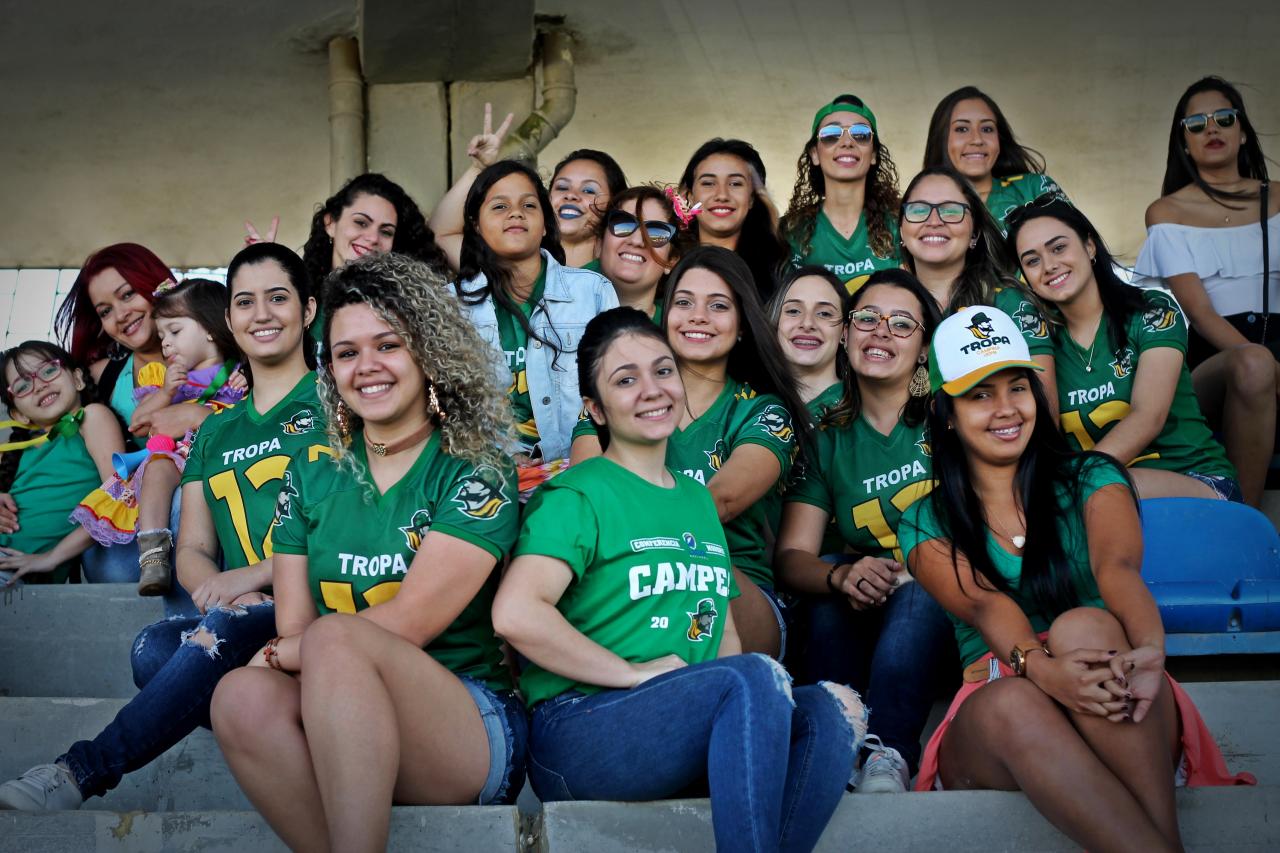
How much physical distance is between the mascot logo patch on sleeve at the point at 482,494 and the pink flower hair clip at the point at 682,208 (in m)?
1.91

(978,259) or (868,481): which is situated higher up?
(978,259)

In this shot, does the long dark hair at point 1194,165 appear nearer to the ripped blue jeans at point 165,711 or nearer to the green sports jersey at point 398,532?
the green sports jersey at point 398,532

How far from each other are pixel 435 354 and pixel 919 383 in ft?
4.61

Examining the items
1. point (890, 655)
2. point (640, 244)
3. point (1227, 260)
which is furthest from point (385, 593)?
point (1227, 260)

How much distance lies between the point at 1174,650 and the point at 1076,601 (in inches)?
21.1

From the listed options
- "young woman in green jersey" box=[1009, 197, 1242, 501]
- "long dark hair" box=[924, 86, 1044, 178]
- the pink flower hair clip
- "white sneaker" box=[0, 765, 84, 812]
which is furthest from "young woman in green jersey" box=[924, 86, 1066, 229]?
"white sneaker" box=[0, 765, 84, 812]

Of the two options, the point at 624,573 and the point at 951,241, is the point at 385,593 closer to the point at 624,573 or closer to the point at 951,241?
the point at 624,573

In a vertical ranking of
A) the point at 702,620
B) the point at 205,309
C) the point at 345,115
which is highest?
the point at 345,115

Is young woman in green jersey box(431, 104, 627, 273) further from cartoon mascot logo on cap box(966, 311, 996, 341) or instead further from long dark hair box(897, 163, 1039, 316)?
cartoon mascot logo on cap box(966, 311, 996, 341)

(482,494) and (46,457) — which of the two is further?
(46,457)

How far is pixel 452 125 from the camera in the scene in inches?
270

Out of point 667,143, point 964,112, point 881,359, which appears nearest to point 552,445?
point 881,359

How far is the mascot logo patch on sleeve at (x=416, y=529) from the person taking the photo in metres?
2.61

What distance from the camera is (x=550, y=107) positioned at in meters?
6.90
